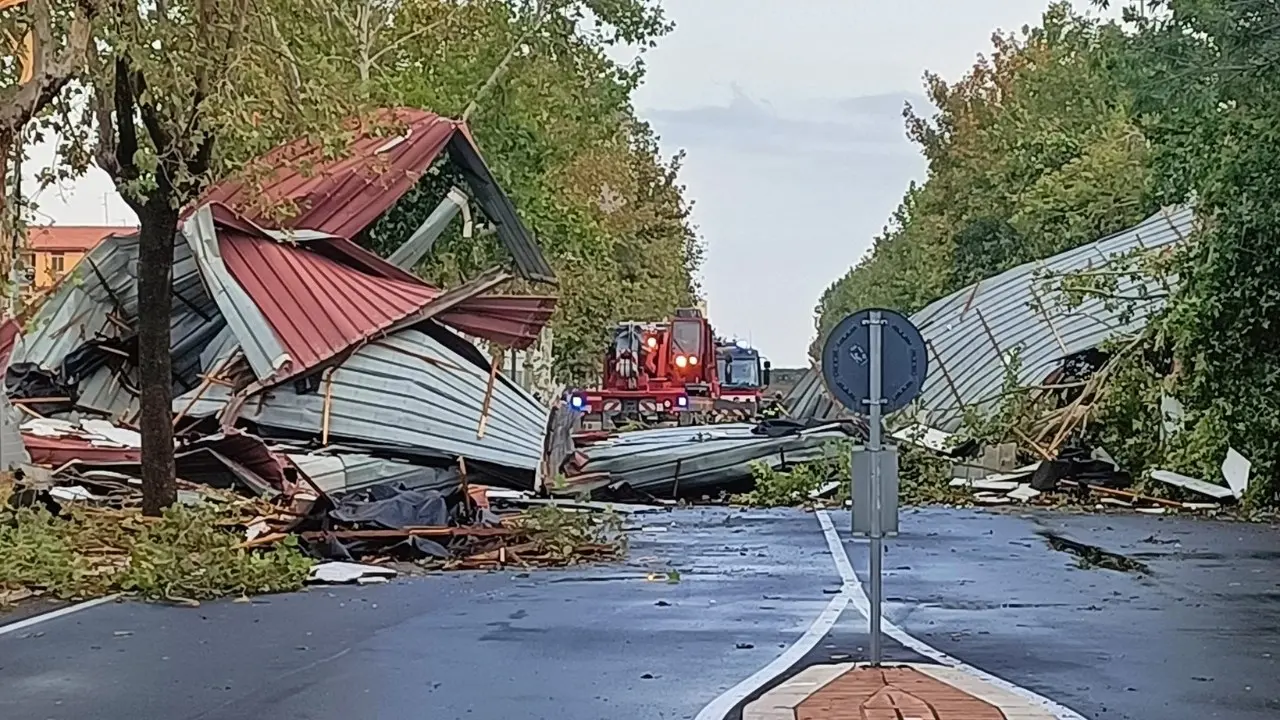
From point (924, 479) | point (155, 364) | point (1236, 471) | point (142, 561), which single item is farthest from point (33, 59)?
point (924, 479)

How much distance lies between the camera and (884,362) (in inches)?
394

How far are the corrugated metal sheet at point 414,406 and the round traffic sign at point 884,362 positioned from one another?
1597 cm

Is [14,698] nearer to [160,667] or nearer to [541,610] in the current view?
[160,667]

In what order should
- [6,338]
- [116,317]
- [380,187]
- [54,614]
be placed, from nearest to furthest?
[54,614] < [116,317] < [6,338] < [380,187]

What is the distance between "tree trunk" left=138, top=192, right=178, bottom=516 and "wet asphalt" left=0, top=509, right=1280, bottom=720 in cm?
400

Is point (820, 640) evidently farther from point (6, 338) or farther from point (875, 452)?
Answer: point (6, 338)

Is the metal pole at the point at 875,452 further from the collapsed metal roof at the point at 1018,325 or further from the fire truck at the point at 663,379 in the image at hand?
the fire truck at the point at 663,379

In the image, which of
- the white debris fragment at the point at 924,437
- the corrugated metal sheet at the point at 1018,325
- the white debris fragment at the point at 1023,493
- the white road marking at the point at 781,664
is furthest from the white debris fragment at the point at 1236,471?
the white road marking at the point at 781,664

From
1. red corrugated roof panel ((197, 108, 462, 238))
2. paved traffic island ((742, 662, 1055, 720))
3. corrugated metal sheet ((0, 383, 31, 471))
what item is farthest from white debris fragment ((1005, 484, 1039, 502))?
paved traffic island ((742, 662, 1055, 720))

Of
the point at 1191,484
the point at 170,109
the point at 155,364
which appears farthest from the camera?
the point at 1191,484

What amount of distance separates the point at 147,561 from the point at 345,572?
1951 mm

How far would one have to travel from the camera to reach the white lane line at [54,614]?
13.1 m

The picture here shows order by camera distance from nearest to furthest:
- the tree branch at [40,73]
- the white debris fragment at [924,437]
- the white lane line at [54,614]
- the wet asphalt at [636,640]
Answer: the wet asphalt at [636,640]
the white lane line at [54,614]
the tree branch at [40,73]
the white debris fragment at [924,437]

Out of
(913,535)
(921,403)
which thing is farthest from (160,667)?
(921,403)
